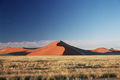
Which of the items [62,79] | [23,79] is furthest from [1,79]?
[62,79]

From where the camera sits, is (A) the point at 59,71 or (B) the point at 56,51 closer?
(A) the point at 59,71

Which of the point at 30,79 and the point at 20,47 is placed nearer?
the point at 30,79

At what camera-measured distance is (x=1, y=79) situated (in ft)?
31.1

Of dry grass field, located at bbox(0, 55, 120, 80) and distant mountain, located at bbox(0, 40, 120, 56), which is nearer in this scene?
dry grass field, located at bbox(0, 55, 120, 80)

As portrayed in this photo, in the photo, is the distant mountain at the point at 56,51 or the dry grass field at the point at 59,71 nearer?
the dry grass field at the point at 59,71

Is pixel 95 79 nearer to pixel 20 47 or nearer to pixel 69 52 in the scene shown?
pixel 69 52

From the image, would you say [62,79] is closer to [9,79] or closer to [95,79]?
[95,79]

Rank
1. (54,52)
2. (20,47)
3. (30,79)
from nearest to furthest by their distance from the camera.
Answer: (30,79), (54,52), (20,47)

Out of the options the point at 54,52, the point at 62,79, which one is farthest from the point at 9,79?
the point at 54,52

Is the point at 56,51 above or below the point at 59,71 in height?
above

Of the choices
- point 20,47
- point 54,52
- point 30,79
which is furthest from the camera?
point 20,47

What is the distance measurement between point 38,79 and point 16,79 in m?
1.39

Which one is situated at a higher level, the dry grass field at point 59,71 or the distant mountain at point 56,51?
the distant mountain at point 56,51

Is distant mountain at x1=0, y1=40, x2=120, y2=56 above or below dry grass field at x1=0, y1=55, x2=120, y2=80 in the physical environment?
above
